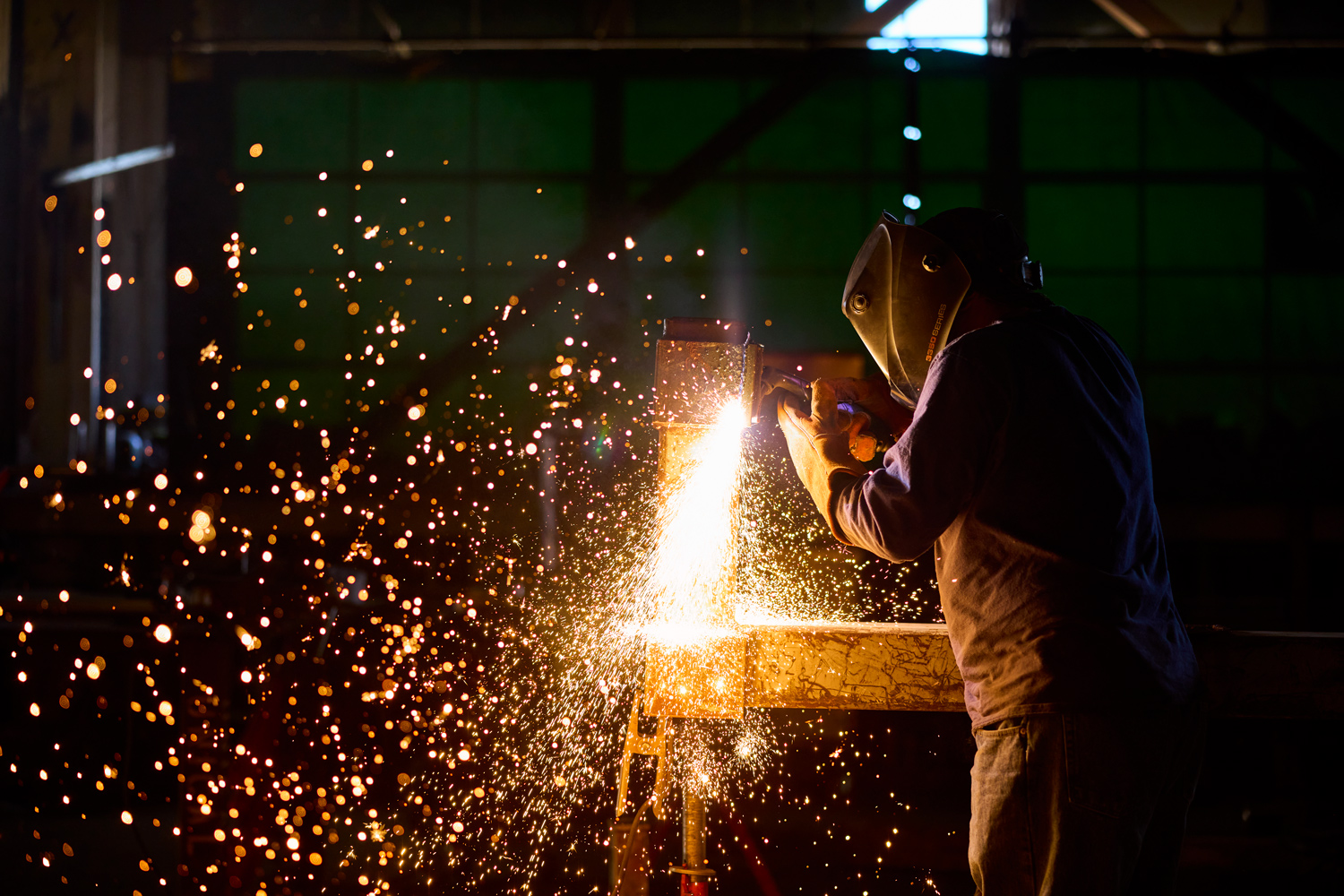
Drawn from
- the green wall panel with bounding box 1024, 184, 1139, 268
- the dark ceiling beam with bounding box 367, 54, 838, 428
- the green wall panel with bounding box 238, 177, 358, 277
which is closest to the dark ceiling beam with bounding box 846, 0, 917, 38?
→ the dark ceiling beam with bounding box 367, 54, 838, 428

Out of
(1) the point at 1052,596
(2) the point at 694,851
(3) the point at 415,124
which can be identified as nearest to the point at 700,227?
(3) the point at 415,124

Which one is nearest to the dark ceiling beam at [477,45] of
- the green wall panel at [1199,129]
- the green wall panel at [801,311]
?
the green wall panel at [801,311]

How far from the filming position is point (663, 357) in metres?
1.65

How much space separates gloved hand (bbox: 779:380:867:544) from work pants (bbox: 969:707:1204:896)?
1.45ft

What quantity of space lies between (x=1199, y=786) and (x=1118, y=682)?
359 cm

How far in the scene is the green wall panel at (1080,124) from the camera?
224 inches

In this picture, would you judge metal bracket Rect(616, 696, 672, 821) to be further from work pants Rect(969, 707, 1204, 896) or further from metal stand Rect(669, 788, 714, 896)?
work pants Rect(969, 707, 1204, 896)

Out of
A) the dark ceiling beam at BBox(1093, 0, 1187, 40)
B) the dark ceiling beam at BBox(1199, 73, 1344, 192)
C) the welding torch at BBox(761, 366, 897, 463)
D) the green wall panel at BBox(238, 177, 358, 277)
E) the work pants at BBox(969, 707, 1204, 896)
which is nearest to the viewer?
the work pants at BBox(969, 707, 1204, 896)

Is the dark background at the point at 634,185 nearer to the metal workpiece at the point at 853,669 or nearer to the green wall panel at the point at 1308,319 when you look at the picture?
the green wall panel at the point at 1308,319

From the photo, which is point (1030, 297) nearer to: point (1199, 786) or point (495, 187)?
point (1199, 786)

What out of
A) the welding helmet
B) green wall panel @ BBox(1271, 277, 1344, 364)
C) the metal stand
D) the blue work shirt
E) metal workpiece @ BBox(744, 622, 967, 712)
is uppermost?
green wall panel @ BBox(1271, 277, 1344, 364)

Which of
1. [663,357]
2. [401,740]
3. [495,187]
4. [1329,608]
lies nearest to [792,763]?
[401,740]

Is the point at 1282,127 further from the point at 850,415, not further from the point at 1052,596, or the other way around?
the point at 1052,596

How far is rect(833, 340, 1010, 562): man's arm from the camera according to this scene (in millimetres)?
1331
